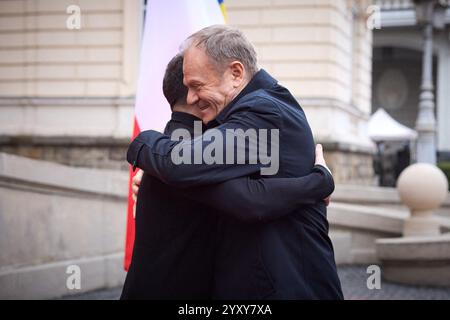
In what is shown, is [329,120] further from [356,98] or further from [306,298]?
[306,298]

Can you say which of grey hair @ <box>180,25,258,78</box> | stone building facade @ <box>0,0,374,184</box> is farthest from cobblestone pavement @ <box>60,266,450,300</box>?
stone building facade @ <box>0,0,374,184</box>

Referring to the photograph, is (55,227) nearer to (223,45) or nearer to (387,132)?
(223,45)

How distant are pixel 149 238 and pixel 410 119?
31434 mm

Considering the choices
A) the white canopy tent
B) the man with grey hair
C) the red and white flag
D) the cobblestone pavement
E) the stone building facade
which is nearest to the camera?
the man with grey hair

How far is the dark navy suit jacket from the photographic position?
1.88 m

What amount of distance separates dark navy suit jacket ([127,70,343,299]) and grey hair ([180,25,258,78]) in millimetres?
107

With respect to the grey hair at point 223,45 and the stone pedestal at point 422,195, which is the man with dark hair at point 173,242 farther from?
the stone pedestal at point 422,195

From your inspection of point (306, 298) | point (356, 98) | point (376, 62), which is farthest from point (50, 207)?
point (376, 62)

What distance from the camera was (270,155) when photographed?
1907 millimetres

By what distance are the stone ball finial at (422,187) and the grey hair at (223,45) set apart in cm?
622

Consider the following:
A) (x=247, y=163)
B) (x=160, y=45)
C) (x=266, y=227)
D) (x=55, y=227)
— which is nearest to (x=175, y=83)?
(x=247, y=163)

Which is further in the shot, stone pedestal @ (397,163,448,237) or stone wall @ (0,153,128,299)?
stone pedestal @ (397,163,448,237)

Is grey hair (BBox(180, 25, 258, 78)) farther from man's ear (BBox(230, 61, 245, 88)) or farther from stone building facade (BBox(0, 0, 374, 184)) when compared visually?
stone building facade (BBox(0, 0, 374, 184))

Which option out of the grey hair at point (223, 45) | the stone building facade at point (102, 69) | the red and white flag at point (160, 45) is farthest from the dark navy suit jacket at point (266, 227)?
the stone building facade at point (102, 69)
